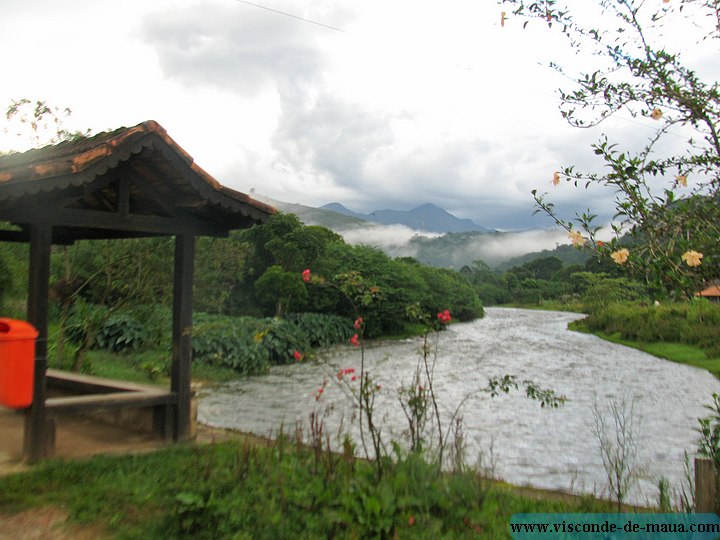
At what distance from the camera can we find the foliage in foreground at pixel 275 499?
137 inches

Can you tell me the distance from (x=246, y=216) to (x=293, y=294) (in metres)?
17.1

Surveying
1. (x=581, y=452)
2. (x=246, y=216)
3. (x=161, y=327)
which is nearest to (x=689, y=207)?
(x=246, y=216)

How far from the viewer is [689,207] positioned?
291 cm

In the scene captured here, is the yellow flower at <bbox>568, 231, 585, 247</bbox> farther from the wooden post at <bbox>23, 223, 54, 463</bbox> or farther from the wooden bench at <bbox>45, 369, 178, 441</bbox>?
the wooden bench at <bbox>45, 369, 178, 441</bbox>

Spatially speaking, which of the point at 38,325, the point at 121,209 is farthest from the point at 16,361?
the point at 121,209

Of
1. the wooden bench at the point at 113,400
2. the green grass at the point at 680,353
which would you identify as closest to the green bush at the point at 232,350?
the wooden bench at the point at 113,400

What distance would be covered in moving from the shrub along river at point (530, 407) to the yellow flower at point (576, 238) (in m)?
1.93

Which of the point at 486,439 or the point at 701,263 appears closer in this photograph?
the point at 701,263

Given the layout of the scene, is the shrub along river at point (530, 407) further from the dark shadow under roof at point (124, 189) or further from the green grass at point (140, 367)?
the dark shadow under roof at point (124, 189)

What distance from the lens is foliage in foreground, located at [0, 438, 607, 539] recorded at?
3.49m

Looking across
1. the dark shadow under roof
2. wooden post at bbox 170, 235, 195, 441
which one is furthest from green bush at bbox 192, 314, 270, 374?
the dark shadow under roof

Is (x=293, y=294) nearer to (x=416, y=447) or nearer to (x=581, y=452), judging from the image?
(x=581, y=452)

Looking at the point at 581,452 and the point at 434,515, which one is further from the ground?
the point at 434,515

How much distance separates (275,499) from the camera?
3773 millimetres
